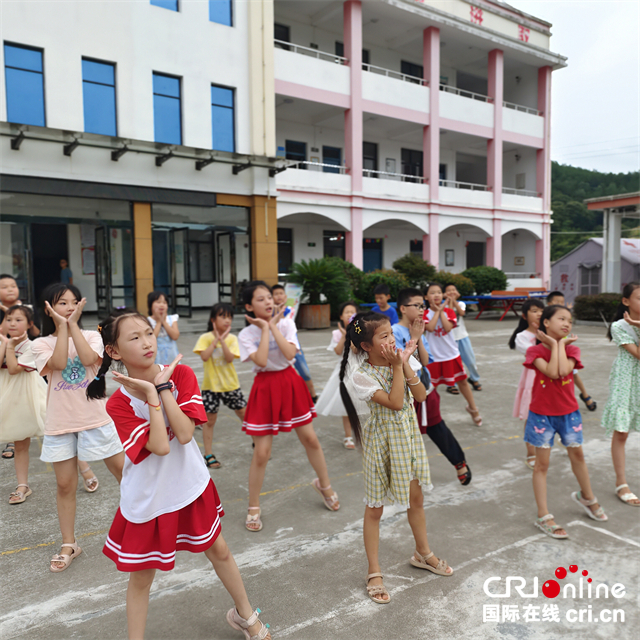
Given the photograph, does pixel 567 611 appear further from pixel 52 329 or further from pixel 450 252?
pixel 450 252

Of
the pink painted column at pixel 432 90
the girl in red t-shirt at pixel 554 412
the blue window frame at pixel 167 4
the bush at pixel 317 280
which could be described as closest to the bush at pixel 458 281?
the pink painted column at pixel 432 90

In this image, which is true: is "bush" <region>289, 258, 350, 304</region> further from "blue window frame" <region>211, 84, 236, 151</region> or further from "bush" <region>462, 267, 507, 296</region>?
"bush" <region>462, 267, 507, 296</region>

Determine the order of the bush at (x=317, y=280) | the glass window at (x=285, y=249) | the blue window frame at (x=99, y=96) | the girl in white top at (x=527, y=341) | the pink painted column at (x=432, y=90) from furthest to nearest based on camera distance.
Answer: the glass window at (x=285, y=249) < the pink painted column at (x=432, y=90) < the bush at (x=317, y=280) < the blue window frame at (x=99, y=96) < the girl in white top at (x=527, y=341)

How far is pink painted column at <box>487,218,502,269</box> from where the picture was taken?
23.8m

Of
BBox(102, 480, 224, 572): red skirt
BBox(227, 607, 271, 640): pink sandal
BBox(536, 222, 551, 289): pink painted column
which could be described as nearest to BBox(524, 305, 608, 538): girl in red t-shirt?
Answer: BBox(227, 607, 271, 640): pink sandal

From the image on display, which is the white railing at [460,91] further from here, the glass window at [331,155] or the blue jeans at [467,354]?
the blue jeans at [467,354]

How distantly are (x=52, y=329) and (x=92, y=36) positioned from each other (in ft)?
40.0

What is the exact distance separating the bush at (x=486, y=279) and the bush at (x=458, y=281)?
0.94 m


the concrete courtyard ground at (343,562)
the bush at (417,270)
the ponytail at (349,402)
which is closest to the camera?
the concrete courtyard ground at (343,562)

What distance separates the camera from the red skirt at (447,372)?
19.5 feet

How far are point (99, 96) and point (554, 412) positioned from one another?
13436 mm

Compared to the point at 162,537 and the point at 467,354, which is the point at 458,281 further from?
the point at 162,537

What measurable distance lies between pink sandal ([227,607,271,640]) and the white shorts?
1.34m

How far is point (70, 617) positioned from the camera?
8.61ft
